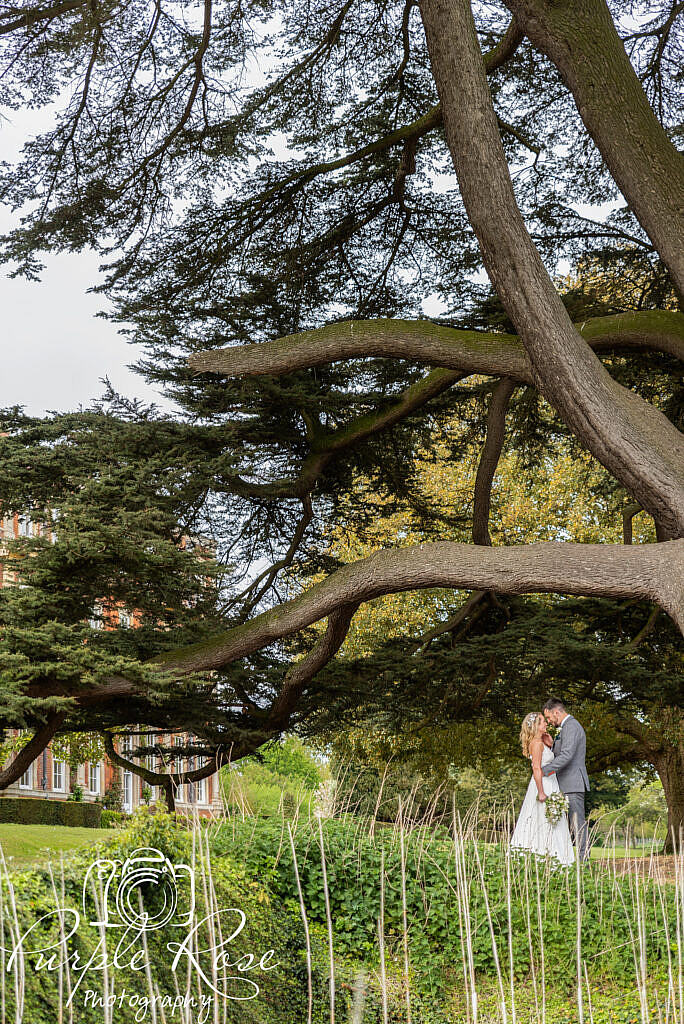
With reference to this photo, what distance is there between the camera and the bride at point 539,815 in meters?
7.59

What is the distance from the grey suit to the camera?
755cm

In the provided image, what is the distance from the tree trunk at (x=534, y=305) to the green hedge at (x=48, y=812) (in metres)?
19.5

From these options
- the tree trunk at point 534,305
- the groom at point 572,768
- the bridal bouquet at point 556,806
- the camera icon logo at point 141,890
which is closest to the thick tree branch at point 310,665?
the groom at point 572,768

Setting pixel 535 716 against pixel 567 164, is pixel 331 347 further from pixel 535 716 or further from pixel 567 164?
pixel 567 164

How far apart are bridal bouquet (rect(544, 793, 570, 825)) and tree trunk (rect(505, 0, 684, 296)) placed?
3.87 metres

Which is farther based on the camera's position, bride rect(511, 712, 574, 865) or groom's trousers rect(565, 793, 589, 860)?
bride rect(511, 712, 574, 865)

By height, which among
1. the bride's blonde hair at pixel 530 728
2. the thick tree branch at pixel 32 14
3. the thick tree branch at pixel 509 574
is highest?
the thick tree branch at pixel 32 14

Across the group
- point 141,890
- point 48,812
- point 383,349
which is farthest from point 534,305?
point 48,812

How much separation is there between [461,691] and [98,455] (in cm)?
496

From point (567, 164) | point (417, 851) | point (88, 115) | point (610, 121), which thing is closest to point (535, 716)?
point (417, 851)

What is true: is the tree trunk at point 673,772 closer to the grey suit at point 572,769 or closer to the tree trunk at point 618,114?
the grey suit at point 572,769

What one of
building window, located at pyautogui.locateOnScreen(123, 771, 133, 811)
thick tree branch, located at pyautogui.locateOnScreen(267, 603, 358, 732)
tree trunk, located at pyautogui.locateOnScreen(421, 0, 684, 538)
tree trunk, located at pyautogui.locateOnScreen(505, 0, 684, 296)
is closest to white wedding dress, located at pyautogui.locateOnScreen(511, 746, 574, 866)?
thick tree branch, located at pyautogui.locateOnScreen(267, 603, 358, 732)

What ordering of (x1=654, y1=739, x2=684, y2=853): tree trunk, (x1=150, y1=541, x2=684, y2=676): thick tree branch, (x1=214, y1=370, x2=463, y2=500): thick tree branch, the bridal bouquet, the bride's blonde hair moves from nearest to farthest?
(x1=150, y1=541, x2=684, y2=676): thick tree branch < the bridal bouquet < the bride's blonde hair < (x1=214, y1=370, x2=463, y2=500): thick tree branch < (x1=654, y1=739, x2=684, y2=853): tree trunk

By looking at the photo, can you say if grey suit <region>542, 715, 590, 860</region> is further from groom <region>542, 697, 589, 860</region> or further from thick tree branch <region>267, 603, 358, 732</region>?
thick tree branch <region>267, 603, 358, 732</region>
